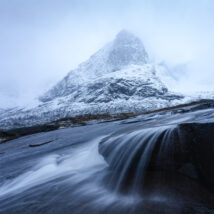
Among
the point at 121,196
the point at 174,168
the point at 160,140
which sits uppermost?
the point at 160,140

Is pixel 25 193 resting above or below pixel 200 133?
below

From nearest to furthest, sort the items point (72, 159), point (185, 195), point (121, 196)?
1. point (185, 195)
2. point (121, 196)
3. point (72, 159)

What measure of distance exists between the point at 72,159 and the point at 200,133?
6.22m

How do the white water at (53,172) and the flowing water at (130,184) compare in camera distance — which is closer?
the flowing water at (130,184)

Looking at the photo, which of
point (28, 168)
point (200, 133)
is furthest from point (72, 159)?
point (200, 133)

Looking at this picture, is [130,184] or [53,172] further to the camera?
[53,172]

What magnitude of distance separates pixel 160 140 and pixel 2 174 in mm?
7647

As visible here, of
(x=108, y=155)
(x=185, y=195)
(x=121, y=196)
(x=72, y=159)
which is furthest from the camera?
(x=72, y=159)

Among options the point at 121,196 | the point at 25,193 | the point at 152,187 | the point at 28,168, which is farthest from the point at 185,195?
the point at 28,168

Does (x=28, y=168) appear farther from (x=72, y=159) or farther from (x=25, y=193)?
(x=25, y=193)

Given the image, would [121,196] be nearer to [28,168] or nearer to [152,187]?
[152,187]

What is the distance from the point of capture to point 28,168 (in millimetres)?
7840

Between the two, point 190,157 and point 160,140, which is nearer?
point 190,157

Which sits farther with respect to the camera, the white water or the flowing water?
the white water
